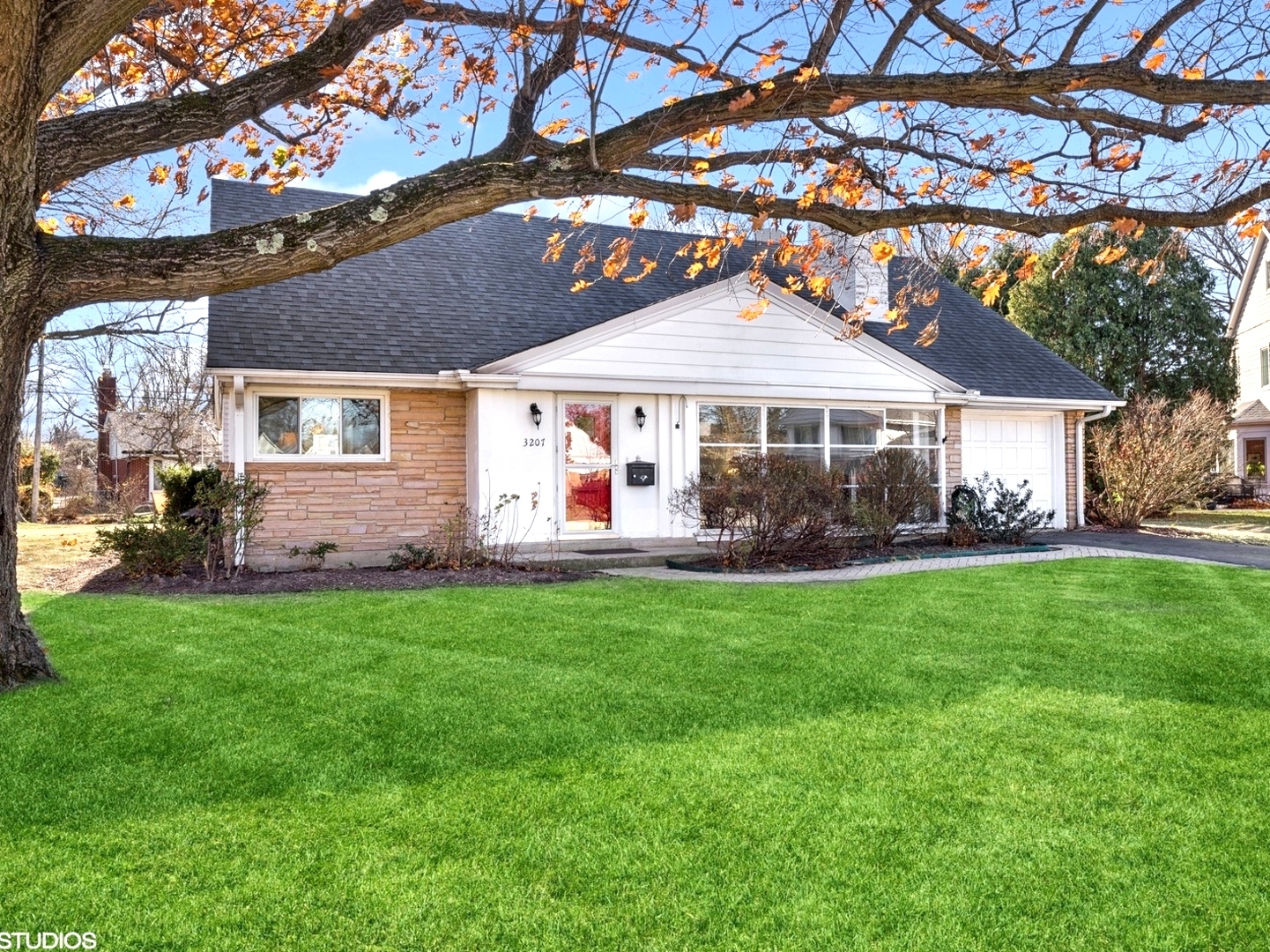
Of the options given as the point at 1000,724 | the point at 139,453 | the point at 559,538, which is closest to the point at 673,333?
the point at 559,538

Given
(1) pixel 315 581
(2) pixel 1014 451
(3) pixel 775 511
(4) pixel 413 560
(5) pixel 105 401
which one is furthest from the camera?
(5) pixel 105 401

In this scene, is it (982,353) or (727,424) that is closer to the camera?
(727,424)

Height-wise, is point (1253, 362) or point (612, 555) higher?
point (1253, 362)

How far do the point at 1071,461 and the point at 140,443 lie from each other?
2426 cm

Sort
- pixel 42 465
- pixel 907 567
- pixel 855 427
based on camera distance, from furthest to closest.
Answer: pixel 42 465 → pixel 855 427 → pixel 907 567

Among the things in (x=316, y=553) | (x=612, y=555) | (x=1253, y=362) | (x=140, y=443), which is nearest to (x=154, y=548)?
(x=316, y=553)

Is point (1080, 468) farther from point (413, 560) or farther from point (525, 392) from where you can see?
point (413, 560)

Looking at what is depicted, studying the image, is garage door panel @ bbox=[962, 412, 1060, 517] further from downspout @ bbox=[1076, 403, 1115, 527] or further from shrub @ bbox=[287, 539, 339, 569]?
shrub @ bbox=[287, 539, 339, 569]

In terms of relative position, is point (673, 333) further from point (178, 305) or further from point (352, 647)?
point (178, 305)

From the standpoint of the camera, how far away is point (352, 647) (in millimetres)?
6281

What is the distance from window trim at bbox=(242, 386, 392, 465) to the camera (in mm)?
11586

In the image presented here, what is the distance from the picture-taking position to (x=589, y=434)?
1308 cm

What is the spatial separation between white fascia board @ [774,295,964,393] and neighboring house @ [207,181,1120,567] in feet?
0.11

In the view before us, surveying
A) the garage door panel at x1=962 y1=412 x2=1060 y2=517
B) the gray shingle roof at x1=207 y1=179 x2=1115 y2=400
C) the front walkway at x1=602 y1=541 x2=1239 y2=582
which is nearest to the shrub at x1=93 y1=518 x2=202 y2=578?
the gray shingle roof at x1=207 y1=179 x2=1115 y2=400
